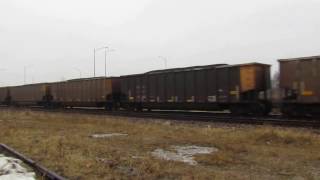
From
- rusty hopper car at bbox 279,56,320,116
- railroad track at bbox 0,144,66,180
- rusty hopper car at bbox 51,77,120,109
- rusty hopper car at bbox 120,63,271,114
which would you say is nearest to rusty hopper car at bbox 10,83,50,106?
rusty hopper car at bbox 51,77,120,109

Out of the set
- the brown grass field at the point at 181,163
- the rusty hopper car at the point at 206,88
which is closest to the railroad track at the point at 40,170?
the brown grass field at the point at 181,163

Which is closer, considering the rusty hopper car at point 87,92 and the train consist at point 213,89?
the train consist at point 213,89

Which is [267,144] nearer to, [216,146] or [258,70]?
[216,146]

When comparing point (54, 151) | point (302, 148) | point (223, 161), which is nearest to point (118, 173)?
point (223, 161)

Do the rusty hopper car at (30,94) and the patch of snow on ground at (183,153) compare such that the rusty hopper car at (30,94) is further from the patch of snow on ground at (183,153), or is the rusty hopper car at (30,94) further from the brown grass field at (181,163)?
the patch of snow on ground at (183,153)

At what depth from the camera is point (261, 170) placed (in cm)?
930

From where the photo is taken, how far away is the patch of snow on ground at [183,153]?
11.0 metres

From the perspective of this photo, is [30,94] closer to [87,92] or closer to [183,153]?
[87,92]

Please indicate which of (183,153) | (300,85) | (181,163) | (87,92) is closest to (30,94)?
(87,92)

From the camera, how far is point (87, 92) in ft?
139

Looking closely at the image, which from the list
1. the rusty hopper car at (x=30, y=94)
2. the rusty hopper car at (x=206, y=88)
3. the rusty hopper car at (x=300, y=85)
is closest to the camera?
the rusty hopper car at (x=300, y=85)

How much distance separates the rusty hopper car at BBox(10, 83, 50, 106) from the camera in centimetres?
5312

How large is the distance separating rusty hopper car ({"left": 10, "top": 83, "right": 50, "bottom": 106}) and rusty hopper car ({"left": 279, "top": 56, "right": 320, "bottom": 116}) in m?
34.8

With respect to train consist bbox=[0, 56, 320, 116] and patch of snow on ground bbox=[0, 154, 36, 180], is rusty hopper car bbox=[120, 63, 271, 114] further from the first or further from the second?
Answer: patch of snow on ground bbox=[0, 154, 36, 180]
